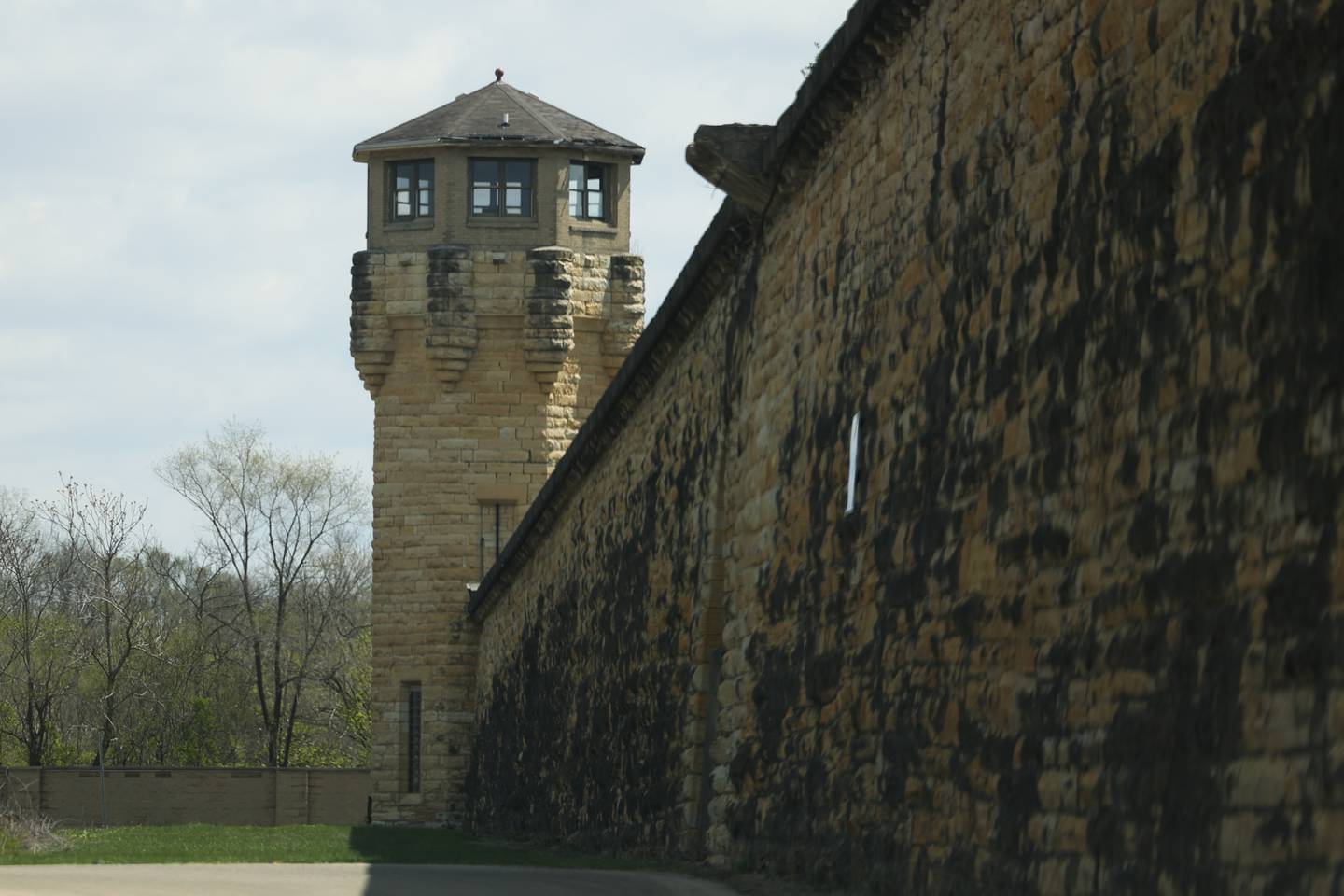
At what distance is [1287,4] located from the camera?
17.9 feet

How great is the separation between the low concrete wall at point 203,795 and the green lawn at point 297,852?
18.0 metres

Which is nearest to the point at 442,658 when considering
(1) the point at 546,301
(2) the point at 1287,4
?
(1) the point at 546,301

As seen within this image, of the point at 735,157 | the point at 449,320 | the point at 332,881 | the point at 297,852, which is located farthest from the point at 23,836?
the point at 449,320

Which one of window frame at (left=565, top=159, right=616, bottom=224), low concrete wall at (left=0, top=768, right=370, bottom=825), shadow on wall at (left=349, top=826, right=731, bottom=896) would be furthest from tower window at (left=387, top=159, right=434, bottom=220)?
shadow on wall at (left=349, top=826, right=731, bottom=896)

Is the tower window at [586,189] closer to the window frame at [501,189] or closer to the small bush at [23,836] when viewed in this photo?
the window frame at [501,189]

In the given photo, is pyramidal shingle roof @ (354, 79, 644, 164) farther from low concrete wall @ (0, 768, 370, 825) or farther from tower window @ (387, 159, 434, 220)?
low concrete wall @ (0, 768, 370, 825)

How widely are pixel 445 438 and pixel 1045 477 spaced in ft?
86.7

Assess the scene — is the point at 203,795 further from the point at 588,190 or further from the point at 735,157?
the point at 735,157

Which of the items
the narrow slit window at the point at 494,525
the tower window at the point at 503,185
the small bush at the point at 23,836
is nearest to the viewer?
the small bush at the point at 23,836

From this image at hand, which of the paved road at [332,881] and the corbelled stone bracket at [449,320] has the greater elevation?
the corbelled stone bracket at [449,320]

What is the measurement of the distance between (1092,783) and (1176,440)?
1184 millimetres

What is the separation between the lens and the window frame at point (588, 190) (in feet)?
112

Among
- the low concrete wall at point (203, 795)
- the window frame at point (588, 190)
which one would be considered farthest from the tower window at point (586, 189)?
the low concrete wall at point (203, 795)

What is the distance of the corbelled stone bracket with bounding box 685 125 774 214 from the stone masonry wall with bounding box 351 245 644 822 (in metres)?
20.0
